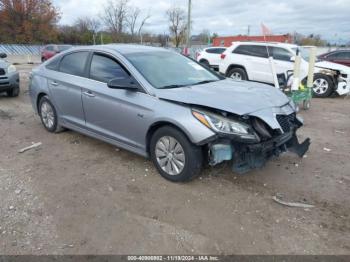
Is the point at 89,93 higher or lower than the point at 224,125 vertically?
higher

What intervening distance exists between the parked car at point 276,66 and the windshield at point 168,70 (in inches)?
242

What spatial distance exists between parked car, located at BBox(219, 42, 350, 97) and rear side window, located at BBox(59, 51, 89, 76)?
6.88 meters

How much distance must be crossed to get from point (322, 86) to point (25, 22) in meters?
41.7

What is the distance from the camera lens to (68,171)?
441 centimetres

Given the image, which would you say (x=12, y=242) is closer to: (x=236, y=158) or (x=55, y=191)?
(x=55, y=191)

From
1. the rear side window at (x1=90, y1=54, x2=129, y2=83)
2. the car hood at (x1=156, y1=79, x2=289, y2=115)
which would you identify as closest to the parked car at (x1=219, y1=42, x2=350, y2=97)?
the car hood at (x1=156, y1=79, x2=289, y2=115)

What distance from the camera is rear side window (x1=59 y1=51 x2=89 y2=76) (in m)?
5.03

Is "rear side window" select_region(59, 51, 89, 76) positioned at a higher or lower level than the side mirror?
higher

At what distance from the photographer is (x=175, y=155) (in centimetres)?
388

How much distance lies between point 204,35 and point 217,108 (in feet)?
222

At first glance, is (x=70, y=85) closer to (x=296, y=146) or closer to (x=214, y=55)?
(x=296, y=146)

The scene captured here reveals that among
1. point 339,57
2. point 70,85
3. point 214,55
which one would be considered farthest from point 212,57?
point 70,85

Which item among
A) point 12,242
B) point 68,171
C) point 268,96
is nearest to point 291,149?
point 268,96

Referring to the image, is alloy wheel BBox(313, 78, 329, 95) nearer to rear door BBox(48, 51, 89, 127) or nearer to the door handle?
rear door BBox(48, 51, 89, 127)
